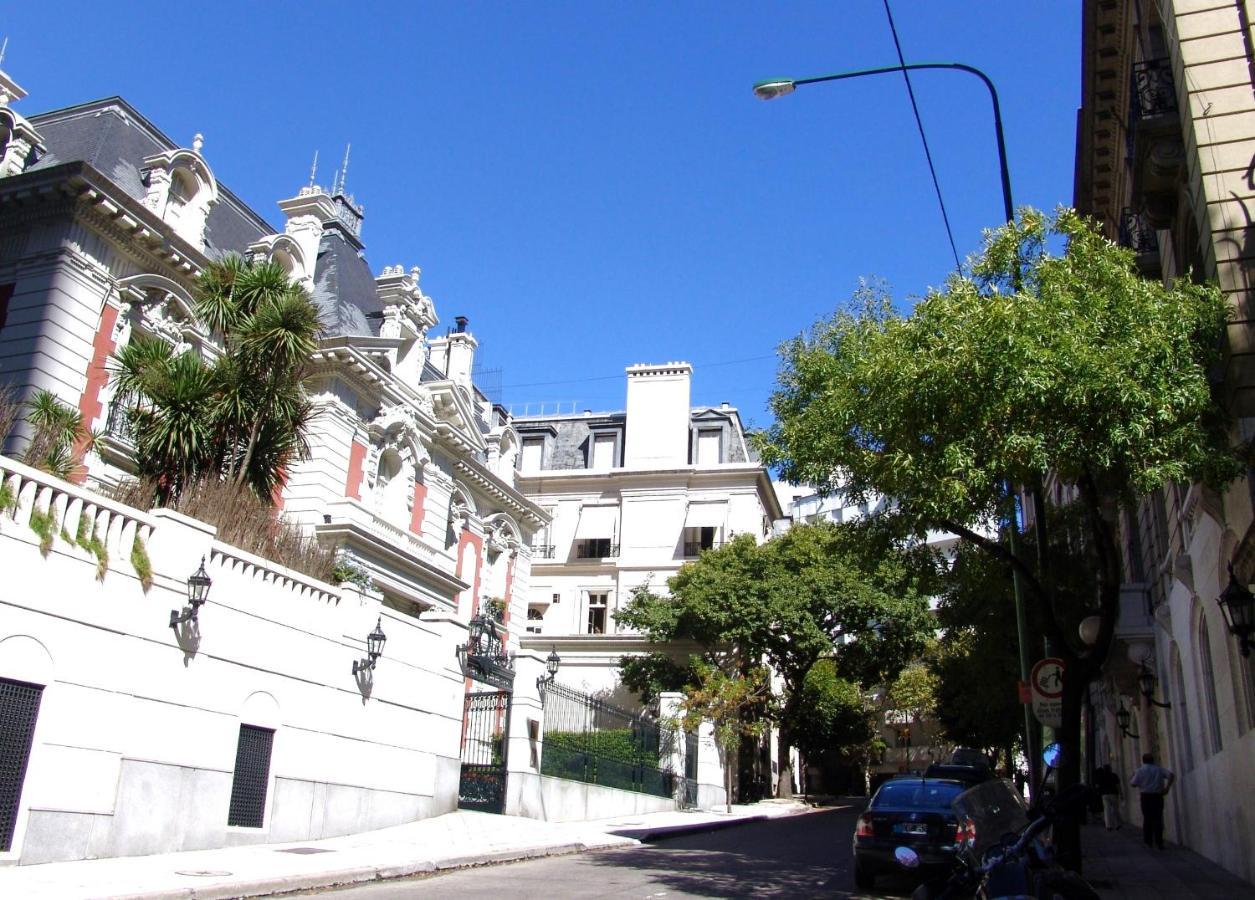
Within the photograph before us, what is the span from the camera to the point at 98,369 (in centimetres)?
1980

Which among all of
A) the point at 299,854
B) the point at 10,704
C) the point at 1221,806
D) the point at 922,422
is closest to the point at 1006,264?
the point at 922,422

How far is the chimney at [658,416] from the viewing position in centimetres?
4844

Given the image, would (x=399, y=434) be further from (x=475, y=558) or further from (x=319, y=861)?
(x=319, y=861)

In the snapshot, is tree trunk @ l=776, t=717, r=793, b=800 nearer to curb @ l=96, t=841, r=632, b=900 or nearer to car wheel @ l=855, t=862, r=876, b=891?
curb @ l=96, t=841, r=632, b=900

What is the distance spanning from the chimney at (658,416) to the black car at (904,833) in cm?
3474

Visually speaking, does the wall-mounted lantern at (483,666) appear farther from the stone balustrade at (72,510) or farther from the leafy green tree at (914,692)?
the leafy green tree at (914,692)

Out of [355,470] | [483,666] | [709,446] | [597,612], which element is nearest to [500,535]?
[355,470]

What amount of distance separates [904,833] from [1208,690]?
6569 millimetres

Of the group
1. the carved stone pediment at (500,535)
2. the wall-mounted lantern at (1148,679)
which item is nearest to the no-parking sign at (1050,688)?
the wall-mounted lantern at (1148,679)

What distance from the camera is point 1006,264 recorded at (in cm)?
1289

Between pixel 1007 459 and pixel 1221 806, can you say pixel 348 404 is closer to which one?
pixel 1007 459

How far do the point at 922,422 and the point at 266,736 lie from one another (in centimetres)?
977

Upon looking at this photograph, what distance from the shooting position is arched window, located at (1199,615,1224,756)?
15.2 m

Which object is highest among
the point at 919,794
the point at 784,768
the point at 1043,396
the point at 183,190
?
the point at 183,190
